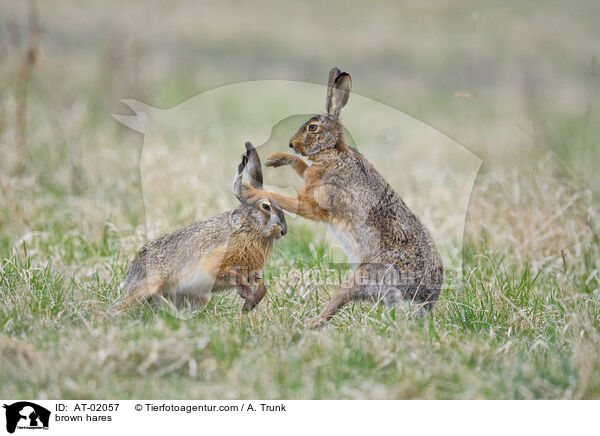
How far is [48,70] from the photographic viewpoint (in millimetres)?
10273

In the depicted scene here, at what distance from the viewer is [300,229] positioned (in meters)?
6.70

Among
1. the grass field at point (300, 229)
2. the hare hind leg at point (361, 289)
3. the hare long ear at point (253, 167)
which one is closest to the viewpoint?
the grass field at point (300, 229)

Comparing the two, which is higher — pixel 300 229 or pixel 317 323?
pixel 300 229

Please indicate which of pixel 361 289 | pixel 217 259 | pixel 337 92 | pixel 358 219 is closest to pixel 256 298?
pixel 217 259

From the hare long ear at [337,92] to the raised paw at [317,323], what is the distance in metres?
1.42

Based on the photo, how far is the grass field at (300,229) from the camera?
14.3 feet

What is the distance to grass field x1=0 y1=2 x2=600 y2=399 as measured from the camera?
171 inches

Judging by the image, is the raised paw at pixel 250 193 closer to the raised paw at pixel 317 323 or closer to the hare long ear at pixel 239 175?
the hare long ear at pixel 239 175

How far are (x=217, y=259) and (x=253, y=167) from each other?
75 centimetres

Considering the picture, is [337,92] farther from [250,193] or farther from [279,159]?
[250,193]

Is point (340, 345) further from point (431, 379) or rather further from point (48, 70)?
point (48, 70)
